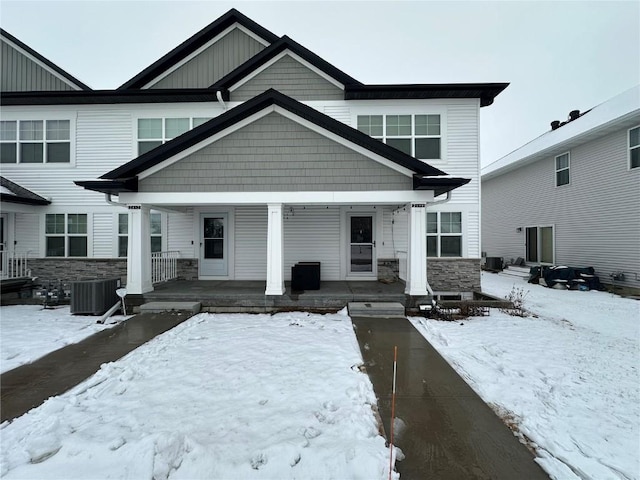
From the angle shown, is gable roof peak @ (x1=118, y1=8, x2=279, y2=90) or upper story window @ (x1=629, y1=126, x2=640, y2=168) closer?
gable roof peak @ (x1=118, y1=8, x2=279, y2=90)

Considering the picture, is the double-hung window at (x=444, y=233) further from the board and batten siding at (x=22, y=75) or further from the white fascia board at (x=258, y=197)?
the board and batten siding at (x=22, y=75)

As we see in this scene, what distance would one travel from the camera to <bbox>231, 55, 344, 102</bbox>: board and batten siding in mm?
9977

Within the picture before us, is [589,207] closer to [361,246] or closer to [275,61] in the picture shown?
[361,246]

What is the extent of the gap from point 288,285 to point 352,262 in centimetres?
243

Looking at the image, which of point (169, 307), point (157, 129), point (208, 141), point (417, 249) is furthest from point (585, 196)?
point (157, 129)

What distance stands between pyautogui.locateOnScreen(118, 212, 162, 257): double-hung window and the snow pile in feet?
20.6

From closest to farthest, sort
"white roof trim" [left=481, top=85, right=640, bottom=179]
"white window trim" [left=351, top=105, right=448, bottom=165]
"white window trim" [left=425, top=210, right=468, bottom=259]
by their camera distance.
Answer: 1. "white window trim" [left=351, top=105, right=448, bottom=165]
2. "white window trim" [left=425, top=210, right=468, bottom=259]
3. "white roof trim" [left=481, top=85, right=640, bottom=179]

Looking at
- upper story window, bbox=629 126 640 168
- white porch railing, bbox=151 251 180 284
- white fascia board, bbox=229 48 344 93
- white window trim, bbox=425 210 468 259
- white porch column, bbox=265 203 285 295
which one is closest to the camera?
white porch column, bbox=265 203 285 295

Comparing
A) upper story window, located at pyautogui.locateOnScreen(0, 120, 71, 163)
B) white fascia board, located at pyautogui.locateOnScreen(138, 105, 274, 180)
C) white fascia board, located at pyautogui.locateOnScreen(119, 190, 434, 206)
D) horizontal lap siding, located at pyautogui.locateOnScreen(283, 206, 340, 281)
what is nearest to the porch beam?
white fascia board, located at pyautogui.locateOnScreen(119, 190, 434, 206)

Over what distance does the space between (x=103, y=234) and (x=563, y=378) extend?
12576 millimetres

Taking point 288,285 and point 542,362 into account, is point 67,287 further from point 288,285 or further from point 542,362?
point 542,362

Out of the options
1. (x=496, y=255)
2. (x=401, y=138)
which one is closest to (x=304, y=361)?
(x=401, y=138)

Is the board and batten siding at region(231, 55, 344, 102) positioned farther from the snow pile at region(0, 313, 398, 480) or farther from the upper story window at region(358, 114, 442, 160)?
the snow pile at region(0, 313, 398, 480)

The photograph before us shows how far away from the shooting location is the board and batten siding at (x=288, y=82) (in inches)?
393
